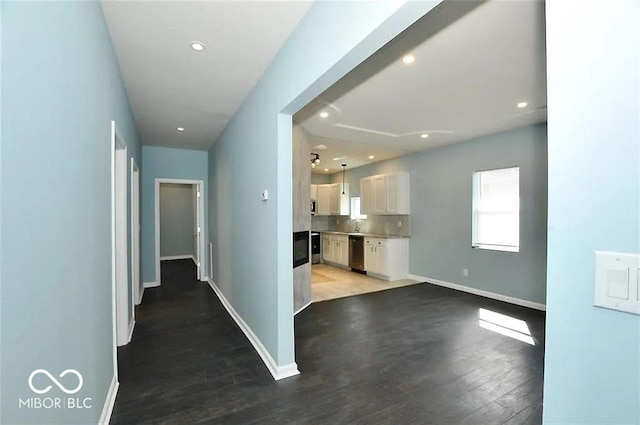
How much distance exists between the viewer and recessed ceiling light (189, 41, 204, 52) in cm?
237

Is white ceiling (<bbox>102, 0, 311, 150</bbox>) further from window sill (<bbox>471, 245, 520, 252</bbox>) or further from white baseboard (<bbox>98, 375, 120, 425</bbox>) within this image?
window sill (<bbox>471, 245, 520, 252</bbox>)

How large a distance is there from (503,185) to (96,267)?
5.45 m

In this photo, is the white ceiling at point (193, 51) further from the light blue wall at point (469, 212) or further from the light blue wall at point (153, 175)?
the light blue wall at point (469, 212)

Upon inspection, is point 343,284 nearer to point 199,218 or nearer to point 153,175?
point 199,218

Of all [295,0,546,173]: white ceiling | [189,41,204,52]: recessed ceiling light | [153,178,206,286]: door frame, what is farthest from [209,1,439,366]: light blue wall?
[153,178,206,286]: door frame

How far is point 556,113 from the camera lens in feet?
2.41

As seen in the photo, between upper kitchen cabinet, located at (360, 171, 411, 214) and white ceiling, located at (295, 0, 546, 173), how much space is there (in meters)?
1.28

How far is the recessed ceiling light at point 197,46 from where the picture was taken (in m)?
2.37

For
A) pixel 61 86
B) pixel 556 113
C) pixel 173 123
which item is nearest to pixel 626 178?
pixel 556 113

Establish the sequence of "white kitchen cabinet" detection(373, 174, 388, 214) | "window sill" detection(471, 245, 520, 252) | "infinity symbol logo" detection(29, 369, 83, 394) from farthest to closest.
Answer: "white kitchen cabinet" detection(373, 174, 388, 214) < "window sill" detection(471, 245, 520, 252) < "infinity symbol logo" detection(29, 369, 83, 394)

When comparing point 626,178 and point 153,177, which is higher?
point 153,177

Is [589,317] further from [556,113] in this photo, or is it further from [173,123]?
[173,123]

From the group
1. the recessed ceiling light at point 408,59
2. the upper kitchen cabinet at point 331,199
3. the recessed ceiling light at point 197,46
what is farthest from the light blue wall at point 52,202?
the upper kitchen cabinet at point 331,199

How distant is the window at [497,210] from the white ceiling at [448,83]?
2.57 feet
